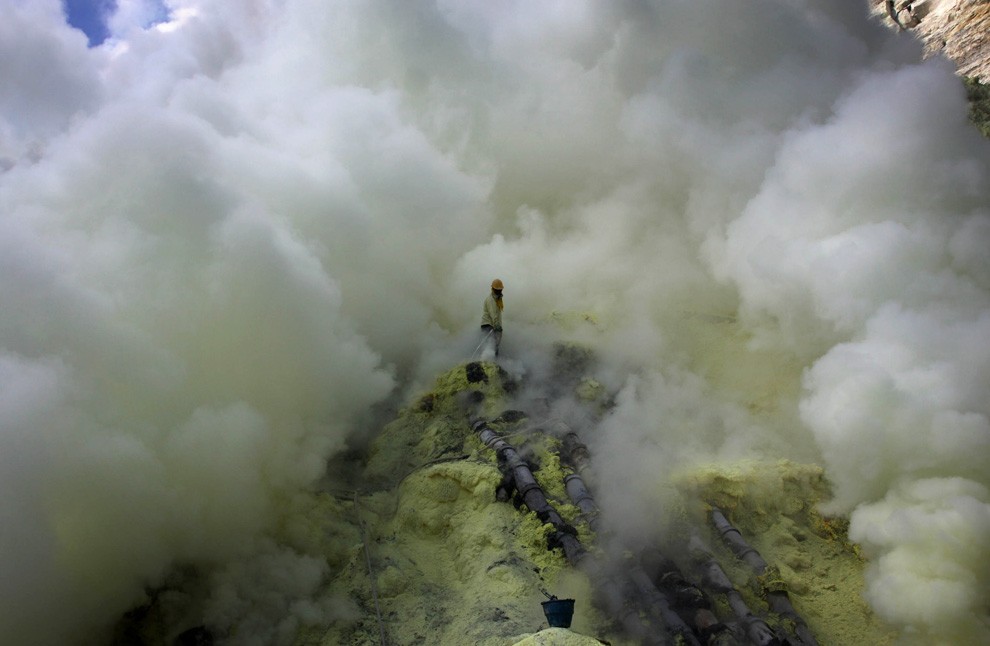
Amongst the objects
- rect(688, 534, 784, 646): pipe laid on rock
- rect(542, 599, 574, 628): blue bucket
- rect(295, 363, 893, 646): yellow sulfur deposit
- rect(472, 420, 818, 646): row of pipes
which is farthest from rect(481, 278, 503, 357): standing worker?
rect(542, 599, 574, 628): blue bucket

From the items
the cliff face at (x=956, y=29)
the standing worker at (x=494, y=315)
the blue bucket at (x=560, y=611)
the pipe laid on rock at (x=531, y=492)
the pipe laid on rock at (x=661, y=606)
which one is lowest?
the blue bucket at (x=560, y=611)

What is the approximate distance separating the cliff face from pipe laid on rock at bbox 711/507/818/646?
10.3 m

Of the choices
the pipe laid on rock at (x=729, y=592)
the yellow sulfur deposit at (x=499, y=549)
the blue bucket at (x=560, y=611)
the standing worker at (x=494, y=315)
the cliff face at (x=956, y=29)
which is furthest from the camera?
the cliff face at (x=956, y=29)

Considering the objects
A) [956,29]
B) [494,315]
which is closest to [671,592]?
[494,315]

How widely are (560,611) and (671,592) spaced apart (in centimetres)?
155

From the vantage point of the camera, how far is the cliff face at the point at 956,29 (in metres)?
12.1

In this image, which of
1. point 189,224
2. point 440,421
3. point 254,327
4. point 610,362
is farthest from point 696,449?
point 189,224

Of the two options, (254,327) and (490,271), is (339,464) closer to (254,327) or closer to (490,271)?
(254,327)

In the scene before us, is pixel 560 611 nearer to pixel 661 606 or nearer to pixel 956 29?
pixel 661 606

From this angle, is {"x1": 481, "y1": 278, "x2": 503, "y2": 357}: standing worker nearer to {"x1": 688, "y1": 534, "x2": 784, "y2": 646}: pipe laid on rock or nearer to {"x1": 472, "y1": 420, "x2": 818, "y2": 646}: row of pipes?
{"x1": 472, "y1": 420, "x2": 818, "y2": 646}: row of pipes

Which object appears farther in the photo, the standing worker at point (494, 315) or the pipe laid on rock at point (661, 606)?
the standing worker at point (494, 315)

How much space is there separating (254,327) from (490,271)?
17.7ft

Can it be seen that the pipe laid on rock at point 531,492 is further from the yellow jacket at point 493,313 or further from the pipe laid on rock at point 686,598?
the yellow jacket at point 493,313

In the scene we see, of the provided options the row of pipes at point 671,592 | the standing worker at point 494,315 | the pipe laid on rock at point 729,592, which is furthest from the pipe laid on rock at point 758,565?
the standing worker at point 494,315
